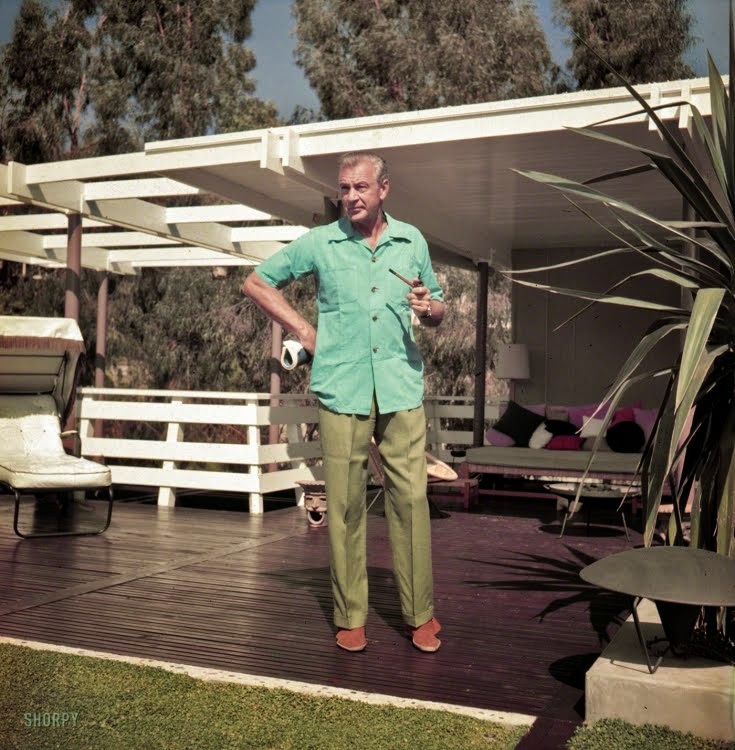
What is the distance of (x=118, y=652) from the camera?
3.49m

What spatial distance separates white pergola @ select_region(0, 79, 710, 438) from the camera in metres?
6.20

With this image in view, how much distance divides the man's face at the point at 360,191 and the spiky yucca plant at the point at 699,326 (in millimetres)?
707

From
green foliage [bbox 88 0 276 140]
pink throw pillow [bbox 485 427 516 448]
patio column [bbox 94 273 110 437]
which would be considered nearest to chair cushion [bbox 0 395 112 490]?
pink throw pillow [bbox 485 427 516 448]

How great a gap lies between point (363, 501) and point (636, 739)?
4.38 ft

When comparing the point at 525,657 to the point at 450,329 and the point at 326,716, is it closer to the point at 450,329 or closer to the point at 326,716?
the point at 326,716

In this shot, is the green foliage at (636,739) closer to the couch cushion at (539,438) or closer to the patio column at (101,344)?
the couch cushion at (539,438)

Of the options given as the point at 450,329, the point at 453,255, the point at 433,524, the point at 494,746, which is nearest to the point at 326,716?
the point at 494,746

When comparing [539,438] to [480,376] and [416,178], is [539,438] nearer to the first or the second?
[480,376]

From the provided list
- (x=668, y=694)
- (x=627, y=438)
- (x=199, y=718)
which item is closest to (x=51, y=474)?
(x=199, y=718)

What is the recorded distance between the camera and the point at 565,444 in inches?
337

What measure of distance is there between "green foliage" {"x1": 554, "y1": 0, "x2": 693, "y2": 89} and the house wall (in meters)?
11.7

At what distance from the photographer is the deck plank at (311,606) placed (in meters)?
3.33

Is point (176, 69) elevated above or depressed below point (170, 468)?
above

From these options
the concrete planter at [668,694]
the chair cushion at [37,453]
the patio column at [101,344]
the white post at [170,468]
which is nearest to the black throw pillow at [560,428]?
the white post at [170,468]
